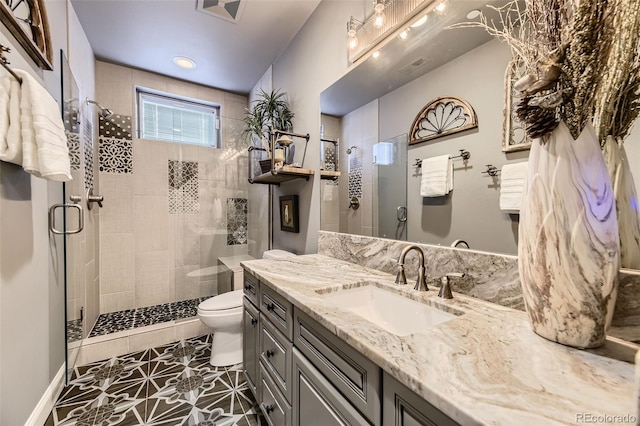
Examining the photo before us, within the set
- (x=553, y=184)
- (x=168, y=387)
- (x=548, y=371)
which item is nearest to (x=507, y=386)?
(x=548, y=371)

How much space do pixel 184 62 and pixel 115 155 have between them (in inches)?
48.2

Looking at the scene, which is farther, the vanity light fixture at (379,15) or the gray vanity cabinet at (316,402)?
the vanity light fixture at (379,15)

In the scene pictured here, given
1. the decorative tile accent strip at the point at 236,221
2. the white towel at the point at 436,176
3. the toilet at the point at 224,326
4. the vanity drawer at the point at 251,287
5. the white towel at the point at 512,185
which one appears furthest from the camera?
the decorative tile accent strip at the point at 236,221

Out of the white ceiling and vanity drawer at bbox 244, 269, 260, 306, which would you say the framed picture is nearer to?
vanity drawer at bbox 244, 269, 260, 306

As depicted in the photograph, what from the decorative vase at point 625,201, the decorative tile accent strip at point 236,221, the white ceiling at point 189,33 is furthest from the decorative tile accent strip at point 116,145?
the decorative vase at point 625,201

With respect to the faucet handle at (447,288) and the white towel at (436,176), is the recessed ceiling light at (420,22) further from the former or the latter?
the faucet handle at (447,288)

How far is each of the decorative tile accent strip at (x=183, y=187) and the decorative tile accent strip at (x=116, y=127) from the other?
1.76 ft

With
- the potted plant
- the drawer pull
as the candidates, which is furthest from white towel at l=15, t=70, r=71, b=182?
the drawer pull

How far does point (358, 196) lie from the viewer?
1.57 m

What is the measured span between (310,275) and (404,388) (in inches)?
30.4

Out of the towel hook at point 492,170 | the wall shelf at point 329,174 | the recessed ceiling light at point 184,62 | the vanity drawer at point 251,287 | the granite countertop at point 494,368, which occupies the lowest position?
the vanity drawer at point 251,287

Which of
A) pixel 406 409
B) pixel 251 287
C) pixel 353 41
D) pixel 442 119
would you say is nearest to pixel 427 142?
pixel 442 119

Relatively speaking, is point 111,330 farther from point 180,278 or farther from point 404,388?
point 404,388

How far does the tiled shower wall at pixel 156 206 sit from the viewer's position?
268 centimetres
